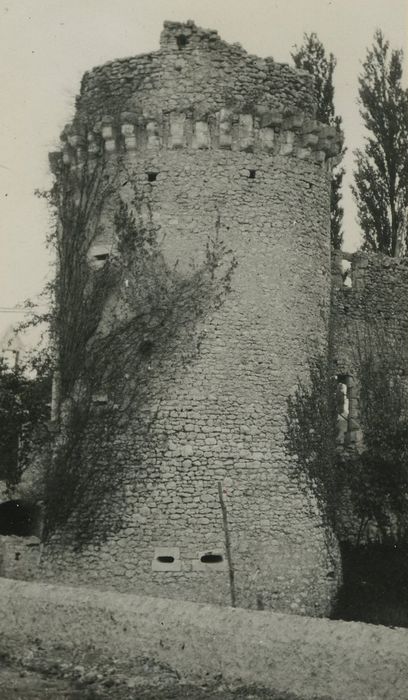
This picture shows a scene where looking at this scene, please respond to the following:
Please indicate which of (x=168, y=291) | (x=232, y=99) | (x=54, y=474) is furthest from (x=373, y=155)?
(x=54, y=474)

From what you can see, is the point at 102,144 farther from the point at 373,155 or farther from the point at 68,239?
the point at 373,155

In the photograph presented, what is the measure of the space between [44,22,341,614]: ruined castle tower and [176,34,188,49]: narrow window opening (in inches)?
0.6

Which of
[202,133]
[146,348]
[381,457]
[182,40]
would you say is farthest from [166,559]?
[182,40]

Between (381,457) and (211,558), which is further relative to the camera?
(381,457)

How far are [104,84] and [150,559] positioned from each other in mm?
6977

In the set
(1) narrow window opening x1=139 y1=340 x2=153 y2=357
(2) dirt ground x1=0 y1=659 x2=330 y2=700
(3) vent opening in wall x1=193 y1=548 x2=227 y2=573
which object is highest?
(1) narrow window opening x1=139 y1=340 x2=153 y2=357

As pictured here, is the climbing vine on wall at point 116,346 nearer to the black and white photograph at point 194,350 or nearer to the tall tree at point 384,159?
the black and white photograph at point 194,350

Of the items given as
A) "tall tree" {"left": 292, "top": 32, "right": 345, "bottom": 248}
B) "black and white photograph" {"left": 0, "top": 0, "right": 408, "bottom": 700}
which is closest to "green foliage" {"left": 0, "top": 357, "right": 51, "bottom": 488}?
"black and white photograph" {"left": 0, "top": 0, "right": 408, "bottom": 700}

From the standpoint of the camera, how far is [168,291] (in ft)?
42.9

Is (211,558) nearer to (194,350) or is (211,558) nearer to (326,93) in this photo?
(194,350)

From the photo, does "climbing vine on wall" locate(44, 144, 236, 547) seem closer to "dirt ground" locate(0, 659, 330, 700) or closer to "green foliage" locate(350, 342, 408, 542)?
"dirt ground" locate(0, 659, 330, 700)

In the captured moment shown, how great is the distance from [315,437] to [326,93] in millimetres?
10953

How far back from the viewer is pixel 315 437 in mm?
13664

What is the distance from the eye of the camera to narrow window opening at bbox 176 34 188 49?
533 inches
